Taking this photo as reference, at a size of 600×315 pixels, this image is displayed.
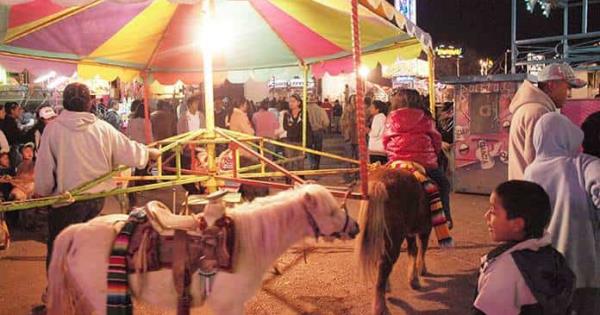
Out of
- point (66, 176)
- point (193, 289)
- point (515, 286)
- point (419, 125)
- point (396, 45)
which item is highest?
point (396, 45)

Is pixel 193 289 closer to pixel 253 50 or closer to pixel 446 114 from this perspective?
pixel 253 50

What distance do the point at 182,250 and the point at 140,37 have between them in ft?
16.3

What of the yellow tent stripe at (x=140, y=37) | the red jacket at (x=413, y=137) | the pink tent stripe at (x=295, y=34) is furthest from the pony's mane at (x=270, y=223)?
the yellow tent stripe at (x=140, y=37)

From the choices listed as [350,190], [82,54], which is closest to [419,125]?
[350,190]

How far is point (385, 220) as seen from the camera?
4609mm

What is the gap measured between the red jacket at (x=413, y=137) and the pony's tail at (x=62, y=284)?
3439mm

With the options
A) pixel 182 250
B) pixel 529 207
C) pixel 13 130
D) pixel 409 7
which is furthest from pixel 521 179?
pixel 409 7

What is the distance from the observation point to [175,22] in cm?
691

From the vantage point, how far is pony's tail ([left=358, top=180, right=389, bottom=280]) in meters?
4.48

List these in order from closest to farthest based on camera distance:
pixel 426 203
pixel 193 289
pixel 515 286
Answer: pixel 515 286
pixel 193 289
pixel 426 203

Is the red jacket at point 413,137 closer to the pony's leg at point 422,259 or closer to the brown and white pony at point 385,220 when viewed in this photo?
the brown and white pony at point 385,220

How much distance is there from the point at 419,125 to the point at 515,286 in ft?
10.6

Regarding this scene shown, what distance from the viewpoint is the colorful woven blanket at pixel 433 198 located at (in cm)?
520

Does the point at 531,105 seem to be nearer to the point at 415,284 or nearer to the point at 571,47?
the point at 415,284
